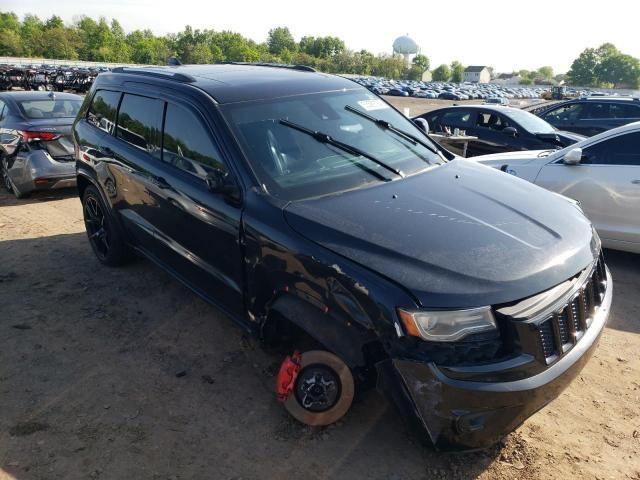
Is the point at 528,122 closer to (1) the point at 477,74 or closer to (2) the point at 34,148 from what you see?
(2) the point at 34,148

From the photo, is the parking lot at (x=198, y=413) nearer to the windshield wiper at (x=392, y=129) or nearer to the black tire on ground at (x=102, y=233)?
the black tire on ground at (x=102, y=233)

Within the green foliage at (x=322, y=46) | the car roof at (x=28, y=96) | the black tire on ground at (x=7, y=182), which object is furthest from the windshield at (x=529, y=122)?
the green foliage at (x=322, y=46)

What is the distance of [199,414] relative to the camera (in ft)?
9.47

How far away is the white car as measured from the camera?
4.87 metres

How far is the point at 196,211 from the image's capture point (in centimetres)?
317

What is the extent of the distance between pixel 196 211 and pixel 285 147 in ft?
2.40

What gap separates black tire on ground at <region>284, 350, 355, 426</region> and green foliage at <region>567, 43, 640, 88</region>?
486 ft

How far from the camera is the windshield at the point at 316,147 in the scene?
9.53ft

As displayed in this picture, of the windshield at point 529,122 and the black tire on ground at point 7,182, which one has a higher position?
the windshield at point 529,122

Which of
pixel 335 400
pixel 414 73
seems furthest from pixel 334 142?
pixel 414 73

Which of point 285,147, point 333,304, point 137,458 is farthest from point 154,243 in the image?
point 333,304

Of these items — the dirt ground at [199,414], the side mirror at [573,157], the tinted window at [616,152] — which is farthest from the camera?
the side mirror at [573,157]

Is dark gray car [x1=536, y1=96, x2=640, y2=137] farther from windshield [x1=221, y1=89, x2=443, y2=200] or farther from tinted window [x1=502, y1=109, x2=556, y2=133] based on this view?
windshield [x1=221, y1=89, x2=443, y2=200]

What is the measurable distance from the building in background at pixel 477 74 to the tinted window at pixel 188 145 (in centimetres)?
→ 16349
